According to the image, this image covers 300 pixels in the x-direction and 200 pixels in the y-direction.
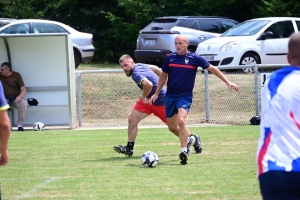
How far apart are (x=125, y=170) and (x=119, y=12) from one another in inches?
917

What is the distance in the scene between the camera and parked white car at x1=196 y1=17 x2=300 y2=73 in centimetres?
1898

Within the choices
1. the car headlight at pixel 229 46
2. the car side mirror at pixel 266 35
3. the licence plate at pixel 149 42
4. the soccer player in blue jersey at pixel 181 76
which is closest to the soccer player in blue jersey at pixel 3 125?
the soccer player in blue jersey at pixel 181 76

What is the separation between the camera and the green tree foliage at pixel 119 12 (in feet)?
93.7

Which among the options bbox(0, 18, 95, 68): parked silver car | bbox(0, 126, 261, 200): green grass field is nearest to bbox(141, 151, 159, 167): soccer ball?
bbox(0, 126, 261, 200): green grass field

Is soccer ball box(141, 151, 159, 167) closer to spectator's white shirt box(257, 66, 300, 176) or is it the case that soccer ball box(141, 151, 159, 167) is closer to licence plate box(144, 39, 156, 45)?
spectator's white shirt box(257, 66, 300, 176)

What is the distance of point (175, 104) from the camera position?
31.7 ft

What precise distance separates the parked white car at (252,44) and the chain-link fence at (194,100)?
70 cm

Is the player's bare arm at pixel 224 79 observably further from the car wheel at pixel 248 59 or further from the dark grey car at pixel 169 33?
the dark grey car at pixel 169 33

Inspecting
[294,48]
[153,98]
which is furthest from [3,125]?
[153,98]

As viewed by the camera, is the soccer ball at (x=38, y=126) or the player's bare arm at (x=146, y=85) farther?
the soccer ball at (x=38, y=126)

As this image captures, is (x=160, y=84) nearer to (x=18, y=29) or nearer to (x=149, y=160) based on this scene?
(x=149, y=160)

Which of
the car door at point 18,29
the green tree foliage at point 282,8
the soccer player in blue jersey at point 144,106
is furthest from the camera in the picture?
the green tree foliage at point 282,8

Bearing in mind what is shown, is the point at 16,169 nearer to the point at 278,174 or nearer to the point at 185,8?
the point at 278,174

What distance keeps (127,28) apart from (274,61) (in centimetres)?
1131
